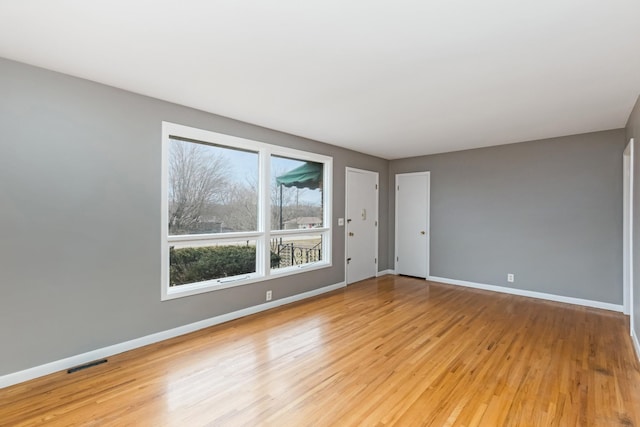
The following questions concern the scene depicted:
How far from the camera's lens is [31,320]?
7.82 feet

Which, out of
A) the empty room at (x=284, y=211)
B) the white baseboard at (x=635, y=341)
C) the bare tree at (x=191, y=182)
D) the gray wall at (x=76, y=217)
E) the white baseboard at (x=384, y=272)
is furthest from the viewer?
the white baseboard at (x=384, y=272)

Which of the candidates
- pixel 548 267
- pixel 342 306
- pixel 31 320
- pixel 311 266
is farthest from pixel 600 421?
pixel 31 320

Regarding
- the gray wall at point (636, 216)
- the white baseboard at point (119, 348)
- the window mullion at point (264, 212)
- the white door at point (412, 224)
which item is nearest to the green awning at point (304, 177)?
the window mullion at point (264, 212)

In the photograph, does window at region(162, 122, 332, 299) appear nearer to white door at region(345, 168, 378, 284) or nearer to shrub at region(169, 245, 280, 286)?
shrub at region(169, 245, 280, 286)

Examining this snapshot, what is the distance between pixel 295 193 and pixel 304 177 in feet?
1.06

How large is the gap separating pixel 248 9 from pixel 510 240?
5.00 meters

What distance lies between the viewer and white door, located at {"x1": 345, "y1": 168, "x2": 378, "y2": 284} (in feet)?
18.2

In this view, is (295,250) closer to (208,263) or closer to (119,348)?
(208,263)

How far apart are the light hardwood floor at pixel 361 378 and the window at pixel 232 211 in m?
0.69

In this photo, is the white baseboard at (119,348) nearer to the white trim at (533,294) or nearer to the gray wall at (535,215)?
the white trim at (533,294)

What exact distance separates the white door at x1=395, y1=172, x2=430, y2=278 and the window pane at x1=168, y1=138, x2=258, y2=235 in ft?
11.1

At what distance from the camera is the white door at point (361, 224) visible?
18.2ft

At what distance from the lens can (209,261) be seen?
3576 millimetres

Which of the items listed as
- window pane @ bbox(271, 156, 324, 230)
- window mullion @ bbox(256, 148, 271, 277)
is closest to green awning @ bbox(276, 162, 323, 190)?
window pane @ bbox(271, 156, 324, 230)
